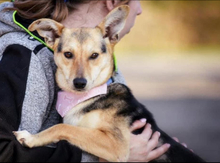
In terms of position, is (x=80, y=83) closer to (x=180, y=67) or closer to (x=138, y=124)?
(x=138, y=124)

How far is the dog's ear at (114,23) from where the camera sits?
3373 millimetres

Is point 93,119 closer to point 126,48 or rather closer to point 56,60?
point 56,60

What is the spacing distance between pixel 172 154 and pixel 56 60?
113 cm

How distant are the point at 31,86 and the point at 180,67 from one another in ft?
36.1

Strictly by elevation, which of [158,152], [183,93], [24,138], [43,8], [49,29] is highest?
[43,8]

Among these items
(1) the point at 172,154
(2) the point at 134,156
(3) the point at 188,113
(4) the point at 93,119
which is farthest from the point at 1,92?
(3) the point at 188,113

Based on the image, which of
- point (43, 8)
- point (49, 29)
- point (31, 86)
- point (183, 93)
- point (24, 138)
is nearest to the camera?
point (24, 138)

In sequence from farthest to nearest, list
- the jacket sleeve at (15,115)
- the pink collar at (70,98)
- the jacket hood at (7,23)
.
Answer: the jacket hood at (7,23)
the pink collar at (70,98)
the jacket sleeve at (15,115)

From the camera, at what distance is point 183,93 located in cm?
1089

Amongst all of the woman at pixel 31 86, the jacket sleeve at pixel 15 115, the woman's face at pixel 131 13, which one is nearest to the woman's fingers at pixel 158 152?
the woman at pixel 31 86

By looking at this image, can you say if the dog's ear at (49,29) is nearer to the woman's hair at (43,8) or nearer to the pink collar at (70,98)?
the woman's hair at (43,8)

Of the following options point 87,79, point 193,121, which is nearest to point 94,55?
point 87,79

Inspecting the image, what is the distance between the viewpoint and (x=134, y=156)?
3.19 meters

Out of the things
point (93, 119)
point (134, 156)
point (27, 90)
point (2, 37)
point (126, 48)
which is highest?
point (2, 37)
